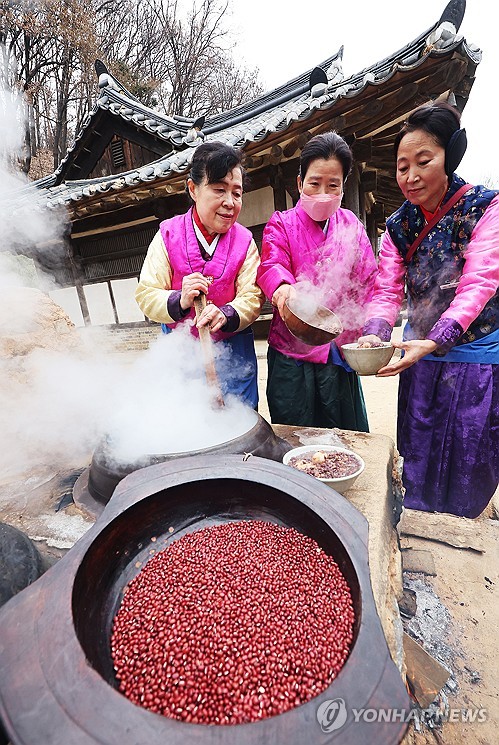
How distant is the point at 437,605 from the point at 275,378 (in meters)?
1.72

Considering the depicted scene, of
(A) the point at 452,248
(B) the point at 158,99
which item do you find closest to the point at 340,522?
(A) the point at 452,248

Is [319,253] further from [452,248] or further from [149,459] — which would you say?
[149,459]

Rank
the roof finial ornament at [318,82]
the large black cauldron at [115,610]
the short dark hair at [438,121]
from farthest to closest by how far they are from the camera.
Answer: the roof finial ornament at [318,82]
the short dark hair at [438,121]
the large black cauldron at [115,610]

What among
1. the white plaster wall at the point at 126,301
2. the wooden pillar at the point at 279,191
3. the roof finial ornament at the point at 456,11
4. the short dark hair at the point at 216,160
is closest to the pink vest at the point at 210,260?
the short dark hair at the point at 216,160

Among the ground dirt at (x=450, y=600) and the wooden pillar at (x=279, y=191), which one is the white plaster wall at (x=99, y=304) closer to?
the wooden pillar at (x=279, y=191)

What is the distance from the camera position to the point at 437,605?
2217 millimetres

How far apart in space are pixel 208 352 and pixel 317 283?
975 mm

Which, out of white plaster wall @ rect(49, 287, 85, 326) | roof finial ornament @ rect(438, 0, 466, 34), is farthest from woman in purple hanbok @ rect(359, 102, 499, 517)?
white plaster wall @ rect(49, 287, 85, 326)

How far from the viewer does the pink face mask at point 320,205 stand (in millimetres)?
2324

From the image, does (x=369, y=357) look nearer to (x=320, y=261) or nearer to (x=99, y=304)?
(x=320, y=261)

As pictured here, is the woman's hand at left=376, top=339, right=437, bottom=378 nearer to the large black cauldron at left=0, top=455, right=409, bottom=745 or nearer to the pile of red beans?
the large black cauldron at left=0, top=455, right=409, bottom=745

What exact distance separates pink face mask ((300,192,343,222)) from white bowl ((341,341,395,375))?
937mm

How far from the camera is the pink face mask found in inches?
91.5

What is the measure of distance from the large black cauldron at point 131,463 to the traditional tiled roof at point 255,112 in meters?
3.81
